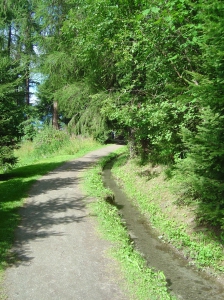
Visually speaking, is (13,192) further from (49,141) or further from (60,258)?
(49,141)

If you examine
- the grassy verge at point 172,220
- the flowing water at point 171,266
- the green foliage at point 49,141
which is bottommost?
the flowing water at point 171,266

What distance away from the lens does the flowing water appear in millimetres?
4609

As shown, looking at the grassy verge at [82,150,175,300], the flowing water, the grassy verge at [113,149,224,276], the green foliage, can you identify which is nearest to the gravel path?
the grassy verge at [82,150,175,300]

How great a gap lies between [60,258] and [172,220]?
360 centimetres

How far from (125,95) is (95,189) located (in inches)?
164

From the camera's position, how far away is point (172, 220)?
7211mm

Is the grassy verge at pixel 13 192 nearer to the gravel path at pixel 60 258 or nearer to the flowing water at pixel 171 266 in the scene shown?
the gravel path at pixel 60 258

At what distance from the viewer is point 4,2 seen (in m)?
25.0

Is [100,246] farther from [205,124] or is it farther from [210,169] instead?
[205,124]

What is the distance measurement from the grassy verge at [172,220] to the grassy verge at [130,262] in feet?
4.21

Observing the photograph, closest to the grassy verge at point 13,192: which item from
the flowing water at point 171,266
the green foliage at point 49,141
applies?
the green foliage at point 49,141

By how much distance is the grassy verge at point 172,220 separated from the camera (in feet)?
18.1

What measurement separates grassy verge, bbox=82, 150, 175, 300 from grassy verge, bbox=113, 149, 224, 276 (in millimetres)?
1283

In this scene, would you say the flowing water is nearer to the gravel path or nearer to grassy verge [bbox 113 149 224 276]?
grassy verge [bbox 113 149 224 276]
